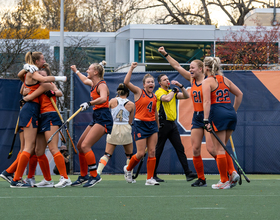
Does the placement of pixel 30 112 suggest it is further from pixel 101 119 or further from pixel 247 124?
pixel 247 124

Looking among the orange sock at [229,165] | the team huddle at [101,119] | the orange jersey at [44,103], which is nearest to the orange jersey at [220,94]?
the team huddle at [101,119]

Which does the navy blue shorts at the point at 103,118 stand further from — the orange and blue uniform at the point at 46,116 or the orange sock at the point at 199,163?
the orange sock at the point at 199,163

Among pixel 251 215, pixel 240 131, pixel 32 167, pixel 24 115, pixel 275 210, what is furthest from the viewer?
pixel 240 131

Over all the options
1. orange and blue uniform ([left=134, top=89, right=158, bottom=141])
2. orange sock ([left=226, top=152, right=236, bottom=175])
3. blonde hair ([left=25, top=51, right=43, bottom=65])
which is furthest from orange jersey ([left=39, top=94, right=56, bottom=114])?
orange sock ([left=226, top=152, right=236, bottom=175])

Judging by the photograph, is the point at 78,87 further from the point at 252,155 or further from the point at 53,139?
the point at 252,155

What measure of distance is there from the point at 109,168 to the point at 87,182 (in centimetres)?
320

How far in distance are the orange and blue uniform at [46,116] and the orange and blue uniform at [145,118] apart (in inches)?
53.6

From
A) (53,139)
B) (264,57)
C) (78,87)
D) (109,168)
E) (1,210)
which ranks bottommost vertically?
(109,168)

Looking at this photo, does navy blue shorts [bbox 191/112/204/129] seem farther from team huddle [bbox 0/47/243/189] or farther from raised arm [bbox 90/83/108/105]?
raised arm [bbox 90/83/108/105]

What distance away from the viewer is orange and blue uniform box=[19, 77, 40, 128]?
266 inches

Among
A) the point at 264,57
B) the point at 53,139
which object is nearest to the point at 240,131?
the point at 53,139

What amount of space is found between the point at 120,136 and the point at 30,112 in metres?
2.33

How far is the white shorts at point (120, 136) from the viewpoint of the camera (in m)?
8.69

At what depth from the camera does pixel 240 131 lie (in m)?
10.0
